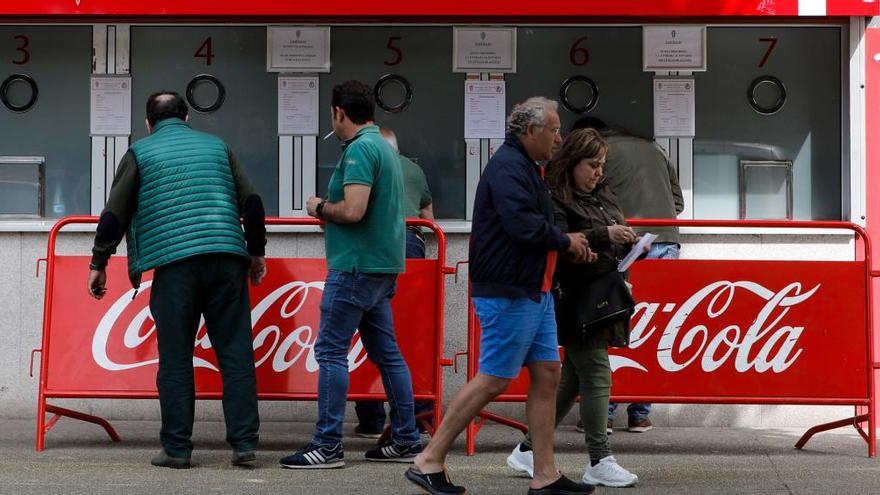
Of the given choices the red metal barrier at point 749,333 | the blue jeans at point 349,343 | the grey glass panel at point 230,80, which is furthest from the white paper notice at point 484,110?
the blue jeans at point 349,343

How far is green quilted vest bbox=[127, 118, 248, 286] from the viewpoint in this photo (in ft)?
22.6

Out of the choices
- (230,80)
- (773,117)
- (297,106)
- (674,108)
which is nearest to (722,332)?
(674,108)

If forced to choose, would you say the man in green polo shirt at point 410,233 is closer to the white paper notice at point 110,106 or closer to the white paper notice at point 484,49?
the white paper notice at point 484,49

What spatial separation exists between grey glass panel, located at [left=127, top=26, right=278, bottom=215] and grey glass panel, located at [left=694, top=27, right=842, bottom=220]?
2.77 meters

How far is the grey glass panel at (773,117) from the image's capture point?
9062mm

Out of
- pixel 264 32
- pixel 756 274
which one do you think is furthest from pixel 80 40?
pixel 756 274

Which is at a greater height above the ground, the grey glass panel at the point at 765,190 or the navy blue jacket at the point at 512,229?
the grey glass panel at the point at 765,190

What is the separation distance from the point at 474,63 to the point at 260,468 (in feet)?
10.6

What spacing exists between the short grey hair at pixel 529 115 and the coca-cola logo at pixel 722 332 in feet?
6.09

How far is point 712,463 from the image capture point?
738 centimetres

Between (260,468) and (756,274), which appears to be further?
(756,274)

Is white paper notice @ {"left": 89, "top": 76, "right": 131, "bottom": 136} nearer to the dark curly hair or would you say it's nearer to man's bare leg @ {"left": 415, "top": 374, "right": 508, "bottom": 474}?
the dark curly hair

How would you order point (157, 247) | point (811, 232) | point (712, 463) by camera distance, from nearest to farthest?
point (157, 247), point (712, 463), point (811, 232)

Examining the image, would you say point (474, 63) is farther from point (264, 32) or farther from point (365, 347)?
point (365, 347)
